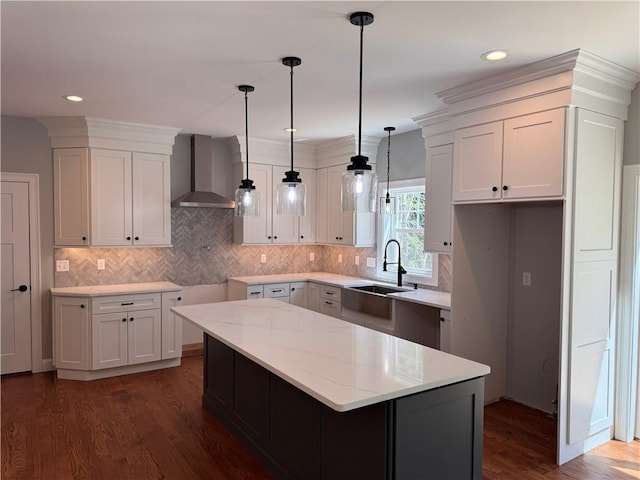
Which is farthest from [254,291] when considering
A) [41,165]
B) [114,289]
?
[41,165]

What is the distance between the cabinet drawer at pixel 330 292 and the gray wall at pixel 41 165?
2893 mm

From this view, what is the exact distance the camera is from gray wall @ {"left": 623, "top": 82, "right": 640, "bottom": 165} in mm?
3053

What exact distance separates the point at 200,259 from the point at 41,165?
1916 millimetres

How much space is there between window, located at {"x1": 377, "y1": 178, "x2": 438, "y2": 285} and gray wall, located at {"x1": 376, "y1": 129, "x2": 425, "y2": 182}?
0.31 feet

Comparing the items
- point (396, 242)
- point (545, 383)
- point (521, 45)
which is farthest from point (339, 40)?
point (545, 383)

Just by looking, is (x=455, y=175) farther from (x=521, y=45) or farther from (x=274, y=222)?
(x=274, y=222)

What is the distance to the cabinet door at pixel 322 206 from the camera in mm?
5707

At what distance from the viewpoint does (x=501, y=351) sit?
3.91m

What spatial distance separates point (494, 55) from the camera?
266cm

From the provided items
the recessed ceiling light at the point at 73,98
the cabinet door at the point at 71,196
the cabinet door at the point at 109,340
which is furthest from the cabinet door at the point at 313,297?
the recessed ceiling light at the point at 73,98

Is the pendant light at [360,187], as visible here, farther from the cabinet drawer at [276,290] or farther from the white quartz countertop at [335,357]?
the cabinet drawer at [276,290]

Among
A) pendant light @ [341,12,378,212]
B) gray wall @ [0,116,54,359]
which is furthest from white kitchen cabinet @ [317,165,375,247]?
gray wall @ [0,116,54,359]

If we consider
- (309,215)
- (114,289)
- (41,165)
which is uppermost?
(41,165)

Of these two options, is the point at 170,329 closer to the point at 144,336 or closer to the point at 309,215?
the point at 144,336
